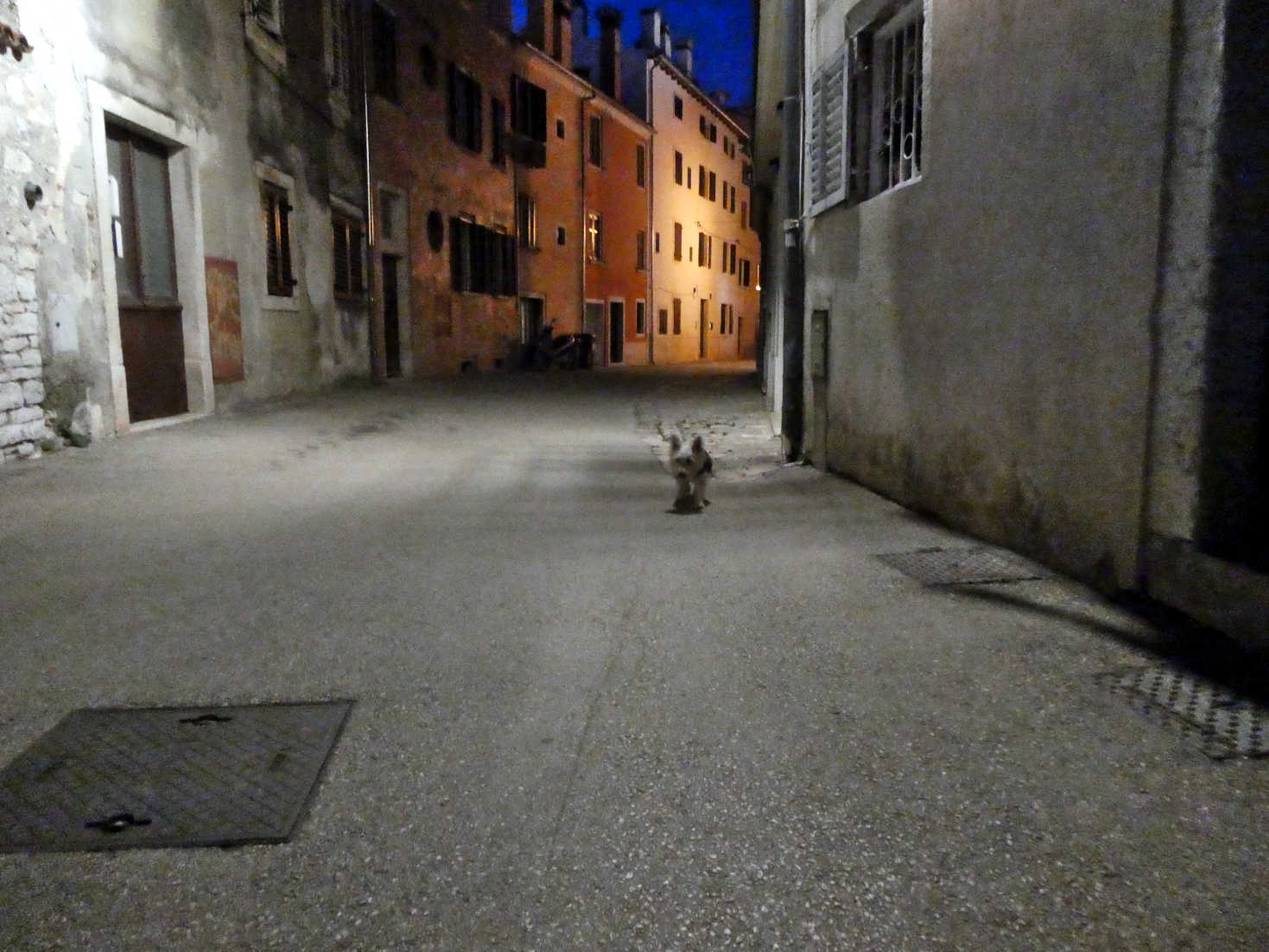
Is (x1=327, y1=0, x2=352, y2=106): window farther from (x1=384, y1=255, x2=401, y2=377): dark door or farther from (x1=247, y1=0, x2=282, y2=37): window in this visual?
(x1=384, y1=255, x2=401, y2=377): dark door

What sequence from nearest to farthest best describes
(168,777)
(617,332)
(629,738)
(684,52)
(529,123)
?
(168,777) → (629,738) → (529,123) → (617,332) → (684,52)

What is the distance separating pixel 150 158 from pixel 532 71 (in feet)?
60.7

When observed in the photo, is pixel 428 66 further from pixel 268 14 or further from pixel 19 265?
pixel 19 265

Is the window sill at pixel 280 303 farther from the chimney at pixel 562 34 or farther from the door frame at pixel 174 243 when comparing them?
the chimney at pixel 562 34

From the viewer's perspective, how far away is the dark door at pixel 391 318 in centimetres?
1894

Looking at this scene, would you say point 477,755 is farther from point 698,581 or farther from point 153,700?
point 698,581

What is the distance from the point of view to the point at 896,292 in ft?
19.9

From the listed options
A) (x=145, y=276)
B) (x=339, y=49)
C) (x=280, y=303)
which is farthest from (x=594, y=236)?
(x=145, y=276)

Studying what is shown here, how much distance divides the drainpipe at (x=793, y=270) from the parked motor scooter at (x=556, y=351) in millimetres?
17346

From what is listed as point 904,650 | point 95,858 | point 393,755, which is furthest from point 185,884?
point 904,650

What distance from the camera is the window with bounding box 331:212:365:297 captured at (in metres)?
15.8

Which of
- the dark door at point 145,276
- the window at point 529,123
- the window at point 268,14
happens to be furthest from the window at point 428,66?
the dark door at point 145,276

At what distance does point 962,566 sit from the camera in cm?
458

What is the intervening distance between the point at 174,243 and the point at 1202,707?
10.7 m
